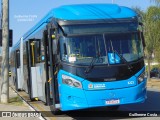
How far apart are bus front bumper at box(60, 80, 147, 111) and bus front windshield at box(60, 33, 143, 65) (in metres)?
0.81

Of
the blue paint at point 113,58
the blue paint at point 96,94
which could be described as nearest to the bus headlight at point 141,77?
the blue paint at point 96,94

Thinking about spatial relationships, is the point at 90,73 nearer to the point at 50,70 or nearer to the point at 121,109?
the point at 50,70

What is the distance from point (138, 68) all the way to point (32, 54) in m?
6.55

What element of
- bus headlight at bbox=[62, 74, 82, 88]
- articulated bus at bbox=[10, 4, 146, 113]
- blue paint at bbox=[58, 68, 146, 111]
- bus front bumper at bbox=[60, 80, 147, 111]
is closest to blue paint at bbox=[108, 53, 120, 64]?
articulated bus at bbox=[10, 4, 146, 113]

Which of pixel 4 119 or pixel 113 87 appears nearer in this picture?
pixel 113 87

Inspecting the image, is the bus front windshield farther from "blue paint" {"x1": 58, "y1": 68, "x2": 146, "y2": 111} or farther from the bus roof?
the bus roof

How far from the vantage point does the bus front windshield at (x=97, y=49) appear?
11336mm

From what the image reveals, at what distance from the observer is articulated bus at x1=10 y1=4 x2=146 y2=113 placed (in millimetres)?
11164

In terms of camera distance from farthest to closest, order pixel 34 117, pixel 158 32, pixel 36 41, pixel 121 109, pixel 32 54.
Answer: pixel 158 32 < pixel 32 54 < pixel 36 41 < pixel 121 109 < pixel 34 117

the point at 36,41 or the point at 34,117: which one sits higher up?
the point at 36,41

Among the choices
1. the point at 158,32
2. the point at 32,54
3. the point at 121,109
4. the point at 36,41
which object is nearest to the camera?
the point at 121,109

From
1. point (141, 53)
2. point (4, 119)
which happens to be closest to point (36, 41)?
point (4, 119)

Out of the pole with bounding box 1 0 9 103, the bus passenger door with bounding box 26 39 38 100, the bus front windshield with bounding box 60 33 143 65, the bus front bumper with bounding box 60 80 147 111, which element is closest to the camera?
the bus front bumper with bounding box 60 80 147 111

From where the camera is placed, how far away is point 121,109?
48.5 ft
